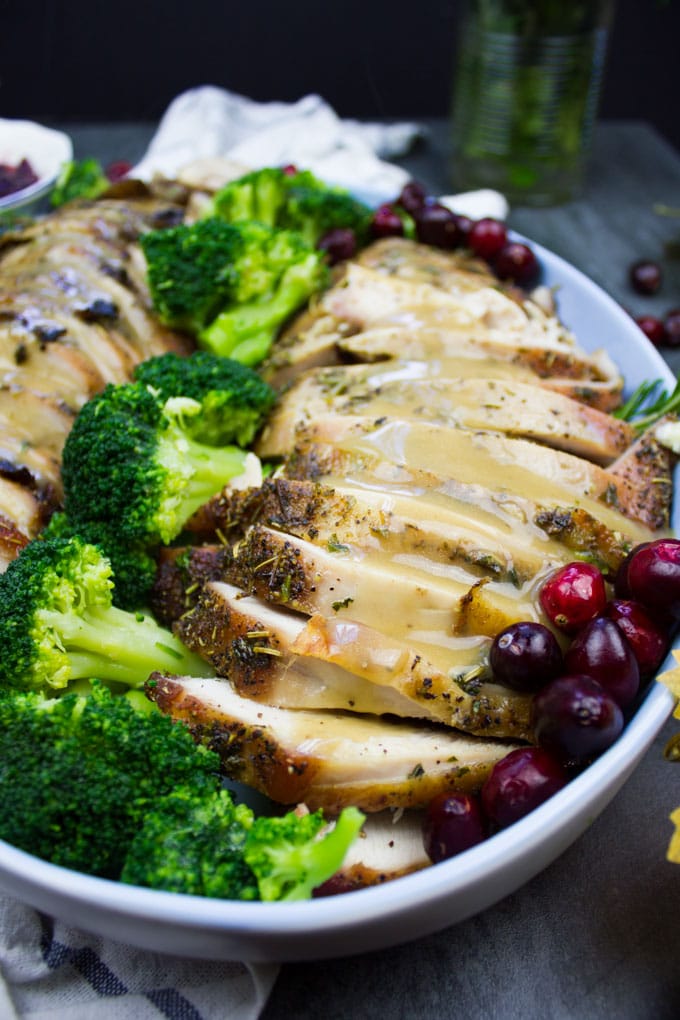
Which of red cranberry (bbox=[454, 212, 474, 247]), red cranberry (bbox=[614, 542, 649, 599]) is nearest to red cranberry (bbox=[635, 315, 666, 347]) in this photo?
red cranberry (bbox=[454, 212, 474, 247])

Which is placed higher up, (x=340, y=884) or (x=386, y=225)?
(x=386, y=225)

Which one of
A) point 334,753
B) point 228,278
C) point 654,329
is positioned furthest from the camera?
point 654,329

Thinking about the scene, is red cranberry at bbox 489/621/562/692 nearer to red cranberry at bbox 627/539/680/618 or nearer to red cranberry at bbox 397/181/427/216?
red cranberry at bbox 627/539/680/618

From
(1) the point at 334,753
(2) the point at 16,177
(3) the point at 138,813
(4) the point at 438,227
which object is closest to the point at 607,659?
(1) the point at 334,753

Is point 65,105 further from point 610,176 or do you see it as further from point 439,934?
point 439,934

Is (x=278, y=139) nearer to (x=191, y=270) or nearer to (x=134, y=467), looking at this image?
(x=191, y=270)

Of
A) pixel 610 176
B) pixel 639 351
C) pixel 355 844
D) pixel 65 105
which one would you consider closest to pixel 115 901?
pixel 355 844

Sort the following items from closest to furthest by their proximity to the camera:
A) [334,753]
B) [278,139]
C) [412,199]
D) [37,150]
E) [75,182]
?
[334,753] < [412,199] < [75,182] < [37,150] < [278,139]
